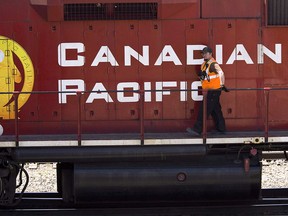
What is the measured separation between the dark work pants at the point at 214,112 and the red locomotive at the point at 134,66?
199 mm

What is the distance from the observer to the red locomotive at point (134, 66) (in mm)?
7062

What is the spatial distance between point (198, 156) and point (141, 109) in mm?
979

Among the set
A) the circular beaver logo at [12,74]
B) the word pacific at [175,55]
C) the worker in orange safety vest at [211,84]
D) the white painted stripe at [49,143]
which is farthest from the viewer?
the word pacific at [175,55]

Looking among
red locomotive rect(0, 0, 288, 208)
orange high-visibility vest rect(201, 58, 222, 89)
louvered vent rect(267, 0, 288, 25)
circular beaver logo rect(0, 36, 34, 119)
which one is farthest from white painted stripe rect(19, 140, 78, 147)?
louvered vent rect(267, 0, 288, 25)

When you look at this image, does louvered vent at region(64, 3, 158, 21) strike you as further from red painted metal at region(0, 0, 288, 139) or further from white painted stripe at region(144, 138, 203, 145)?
white painted stripe at region(144, 138, 203, 145)

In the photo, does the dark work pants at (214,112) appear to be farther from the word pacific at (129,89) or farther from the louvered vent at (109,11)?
the louvered vent at (109,11)

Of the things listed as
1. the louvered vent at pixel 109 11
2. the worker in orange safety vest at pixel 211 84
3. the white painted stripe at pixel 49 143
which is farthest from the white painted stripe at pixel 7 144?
the worker in orange safety vest at pixel 211 84

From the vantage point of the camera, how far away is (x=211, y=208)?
23.6ft

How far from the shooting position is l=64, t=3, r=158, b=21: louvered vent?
23.3 feet

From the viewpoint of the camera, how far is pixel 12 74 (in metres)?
7.05

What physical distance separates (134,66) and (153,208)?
6.70 feet

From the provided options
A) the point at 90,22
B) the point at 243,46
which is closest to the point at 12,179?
the point at 90,22

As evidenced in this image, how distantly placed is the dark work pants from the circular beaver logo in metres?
2.38

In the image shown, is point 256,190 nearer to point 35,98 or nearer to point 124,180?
point 124,180
